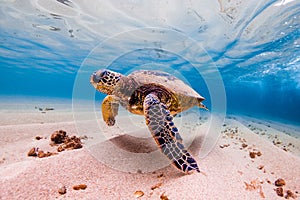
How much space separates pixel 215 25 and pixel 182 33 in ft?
8.15

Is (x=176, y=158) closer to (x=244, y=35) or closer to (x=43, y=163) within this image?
→ (x=43, y=163)

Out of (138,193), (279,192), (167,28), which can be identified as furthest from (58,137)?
(167,28)

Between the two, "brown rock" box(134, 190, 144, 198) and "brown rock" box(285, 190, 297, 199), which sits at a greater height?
"brown rock" box(134, 190, 144, 198)

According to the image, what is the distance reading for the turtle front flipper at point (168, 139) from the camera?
212 centimetres

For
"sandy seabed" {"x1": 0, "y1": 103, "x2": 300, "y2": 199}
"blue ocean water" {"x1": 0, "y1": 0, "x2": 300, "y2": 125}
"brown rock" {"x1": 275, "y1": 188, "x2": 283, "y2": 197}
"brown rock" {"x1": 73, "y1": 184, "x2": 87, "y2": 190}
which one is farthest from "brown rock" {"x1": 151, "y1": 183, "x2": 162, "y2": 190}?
"blue ocean water" {"x1": 0, "y1": 0, "x2": 300, "y2": 125}

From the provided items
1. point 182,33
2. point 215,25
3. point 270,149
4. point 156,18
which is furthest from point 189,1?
point 270,149

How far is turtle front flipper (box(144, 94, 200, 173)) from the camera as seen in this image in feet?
6.95

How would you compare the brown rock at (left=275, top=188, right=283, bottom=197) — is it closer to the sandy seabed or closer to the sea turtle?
the sandy seabed

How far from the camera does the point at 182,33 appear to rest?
1288 cm

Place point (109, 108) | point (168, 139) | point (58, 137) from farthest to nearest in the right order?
1. point (109, 108)
2. point (58, 137)
3. point (168, 139)

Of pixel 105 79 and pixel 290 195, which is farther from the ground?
pixel 105 79

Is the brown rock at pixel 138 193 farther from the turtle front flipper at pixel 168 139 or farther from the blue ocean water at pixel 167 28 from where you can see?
the blue ocean water at pixel 167 28

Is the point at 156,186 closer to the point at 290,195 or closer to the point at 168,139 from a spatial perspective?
the point at 168,139

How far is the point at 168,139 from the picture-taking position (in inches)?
88.4
